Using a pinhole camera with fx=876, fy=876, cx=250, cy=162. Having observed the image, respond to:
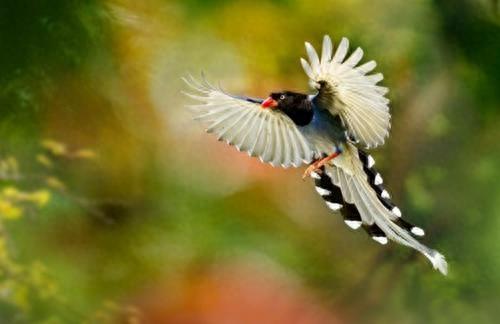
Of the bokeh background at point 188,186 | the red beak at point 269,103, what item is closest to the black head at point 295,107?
the red beak at point 269,103

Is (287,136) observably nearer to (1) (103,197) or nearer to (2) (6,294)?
(1) (103,197)

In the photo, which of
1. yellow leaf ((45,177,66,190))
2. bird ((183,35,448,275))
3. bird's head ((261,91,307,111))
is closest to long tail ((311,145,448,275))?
bird ((183,35,448,275))

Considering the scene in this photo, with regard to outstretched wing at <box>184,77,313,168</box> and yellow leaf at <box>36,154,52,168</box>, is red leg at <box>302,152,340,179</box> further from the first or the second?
yellow leaf at <box>36,154,52,168</box>

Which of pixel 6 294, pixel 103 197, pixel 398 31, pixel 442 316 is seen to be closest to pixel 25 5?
pixel 103 197

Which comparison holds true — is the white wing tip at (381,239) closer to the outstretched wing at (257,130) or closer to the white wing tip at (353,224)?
the white wing tip at (353,224)

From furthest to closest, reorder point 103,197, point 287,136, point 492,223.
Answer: point 492,223, point 103,197, point 287,136

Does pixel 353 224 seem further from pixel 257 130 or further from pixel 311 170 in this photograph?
pixel 257 130

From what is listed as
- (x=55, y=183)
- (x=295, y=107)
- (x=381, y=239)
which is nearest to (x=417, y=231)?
Result: (x=381, y=239)

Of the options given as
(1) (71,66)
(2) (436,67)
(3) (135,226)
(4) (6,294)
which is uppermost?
(2) (436,67)
